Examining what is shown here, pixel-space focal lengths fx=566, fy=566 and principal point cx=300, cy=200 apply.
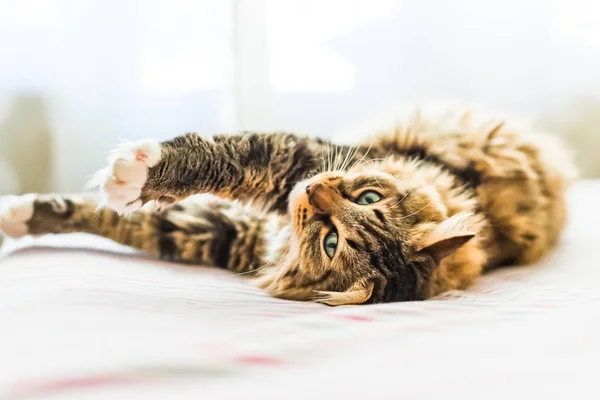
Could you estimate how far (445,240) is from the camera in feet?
3.07

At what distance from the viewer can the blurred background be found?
1.79 meters

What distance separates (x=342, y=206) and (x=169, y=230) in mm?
507

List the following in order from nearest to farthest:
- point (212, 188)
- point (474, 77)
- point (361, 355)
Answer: point (361, 355), point (212, 188), point (474, 77)

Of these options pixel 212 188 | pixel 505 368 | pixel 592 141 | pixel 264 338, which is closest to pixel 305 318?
pixel 264 338

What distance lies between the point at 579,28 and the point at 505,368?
216 cm

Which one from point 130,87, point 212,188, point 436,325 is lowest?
point 436,325

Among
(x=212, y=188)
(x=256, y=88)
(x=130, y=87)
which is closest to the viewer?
(x=212, y=188)

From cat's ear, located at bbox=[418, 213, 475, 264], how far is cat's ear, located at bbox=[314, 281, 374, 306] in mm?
120

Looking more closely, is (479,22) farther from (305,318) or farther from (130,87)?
(305,318)

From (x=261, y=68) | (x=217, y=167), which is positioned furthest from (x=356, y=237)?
(x=261, y=68)

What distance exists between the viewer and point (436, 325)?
70cm

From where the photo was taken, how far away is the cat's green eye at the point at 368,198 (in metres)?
1.02

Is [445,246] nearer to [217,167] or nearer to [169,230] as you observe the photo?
[217,167]

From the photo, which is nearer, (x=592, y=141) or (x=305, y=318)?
(x=305, y=318)
